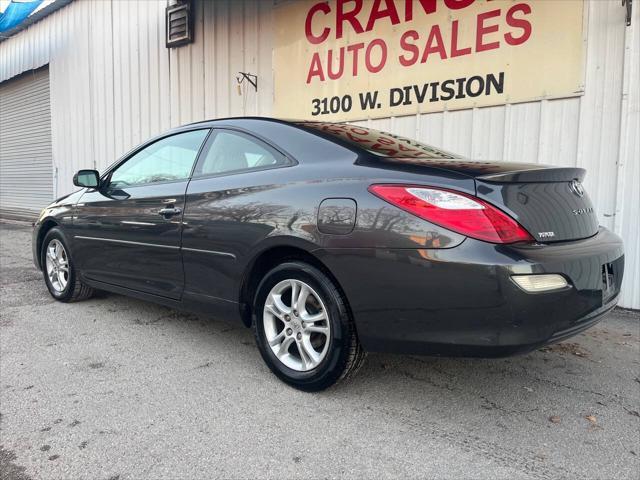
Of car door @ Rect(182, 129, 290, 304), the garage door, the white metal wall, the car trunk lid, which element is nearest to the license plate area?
the car trunk lid

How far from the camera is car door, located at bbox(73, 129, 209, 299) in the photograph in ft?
11.1

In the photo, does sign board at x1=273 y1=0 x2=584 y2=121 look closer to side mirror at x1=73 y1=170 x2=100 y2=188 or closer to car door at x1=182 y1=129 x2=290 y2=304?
car door at x1=182 y1=129 x2=290 y2=304

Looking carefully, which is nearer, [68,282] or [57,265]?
[68,282]

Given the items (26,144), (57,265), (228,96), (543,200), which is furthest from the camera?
(26,144)

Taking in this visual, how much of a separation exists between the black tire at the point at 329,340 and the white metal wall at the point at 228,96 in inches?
130

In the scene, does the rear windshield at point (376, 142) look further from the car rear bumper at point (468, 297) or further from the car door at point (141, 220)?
the car door at point (141, 220)

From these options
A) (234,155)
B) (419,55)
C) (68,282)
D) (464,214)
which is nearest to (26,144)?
(68,282)

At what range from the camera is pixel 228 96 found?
8164mm

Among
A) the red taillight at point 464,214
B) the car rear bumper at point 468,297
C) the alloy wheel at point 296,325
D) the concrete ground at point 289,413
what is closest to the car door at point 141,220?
the concrete ground at point 289,413

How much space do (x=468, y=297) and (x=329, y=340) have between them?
0.78 meters

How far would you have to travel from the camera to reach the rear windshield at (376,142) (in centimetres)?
278

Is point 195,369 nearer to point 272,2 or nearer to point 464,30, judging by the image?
point 464,30

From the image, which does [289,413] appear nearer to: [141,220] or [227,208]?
[227,208]

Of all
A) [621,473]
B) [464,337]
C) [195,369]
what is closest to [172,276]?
[195,369]
